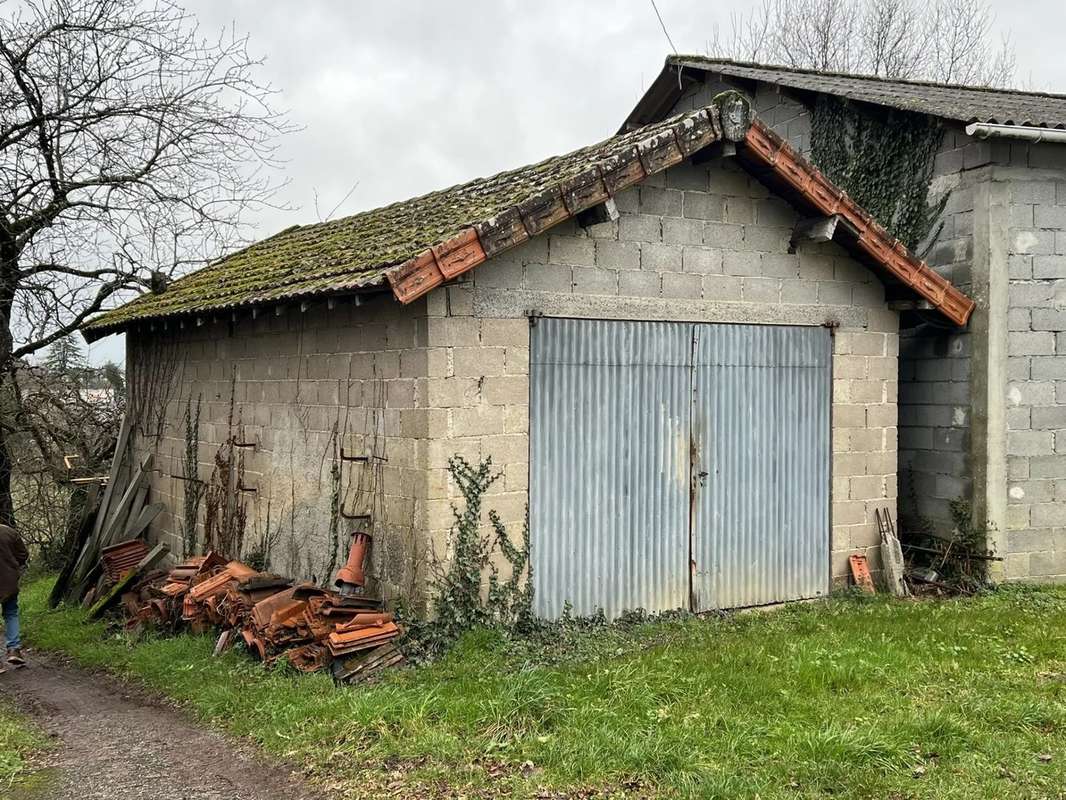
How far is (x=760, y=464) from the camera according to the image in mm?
9055

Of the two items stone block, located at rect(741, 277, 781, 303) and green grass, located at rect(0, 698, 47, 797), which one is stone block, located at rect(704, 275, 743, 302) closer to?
stone block, located at rect(741, 277, 781, 303)

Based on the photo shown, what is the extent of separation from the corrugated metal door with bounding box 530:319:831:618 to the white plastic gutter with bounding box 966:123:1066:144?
2.39 meters

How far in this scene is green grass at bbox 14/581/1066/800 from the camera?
518 centimetres

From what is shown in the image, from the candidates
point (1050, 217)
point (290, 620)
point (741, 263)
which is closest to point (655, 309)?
point (741, 263)

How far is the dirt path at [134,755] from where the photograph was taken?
552 centimetres

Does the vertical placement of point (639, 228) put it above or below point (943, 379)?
above

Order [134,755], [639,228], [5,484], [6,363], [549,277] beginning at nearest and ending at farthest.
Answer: [134,755] < [549,277] < [639,228] < [6,363] < [5,484]

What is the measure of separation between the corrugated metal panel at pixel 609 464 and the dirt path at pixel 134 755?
2842 millimetres

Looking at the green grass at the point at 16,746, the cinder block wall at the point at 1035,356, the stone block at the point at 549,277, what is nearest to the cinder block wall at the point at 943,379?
the cinder block wall at the point at 1035,356

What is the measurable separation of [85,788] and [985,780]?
16.9ft

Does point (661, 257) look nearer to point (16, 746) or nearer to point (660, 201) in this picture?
point (660, 201)

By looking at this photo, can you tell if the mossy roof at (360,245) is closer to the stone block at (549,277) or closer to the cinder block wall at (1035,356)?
the stone block at (549,277)

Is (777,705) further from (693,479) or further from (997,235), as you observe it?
(997,235)

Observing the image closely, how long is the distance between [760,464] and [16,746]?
6509 mm
